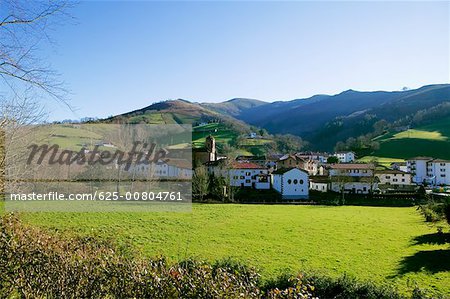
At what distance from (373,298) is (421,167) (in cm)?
8617

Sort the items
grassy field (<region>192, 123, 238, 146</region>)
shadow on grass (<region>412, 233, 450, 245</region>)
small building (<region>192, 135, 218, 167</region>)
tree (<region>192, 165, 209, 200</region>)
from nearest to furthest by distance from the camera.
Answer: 1. shadow on grass (<region>412, 233, 450, 245</region>)
2. tree (<region>192, 165, 209, 200</region>)
3. small building (<region>192, 135, 218, 167</region>)
4. grassy field (<region>192, 123, 238, 146</region>)

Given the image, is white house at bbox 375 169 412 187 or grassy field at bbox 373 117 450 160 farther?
grassy field at bbox 373 117 450 160

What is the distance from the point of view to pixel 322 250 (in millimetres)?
17875

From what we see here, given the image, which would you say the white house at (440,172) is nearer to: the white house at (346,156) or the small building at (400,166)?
the small building at (400,166)

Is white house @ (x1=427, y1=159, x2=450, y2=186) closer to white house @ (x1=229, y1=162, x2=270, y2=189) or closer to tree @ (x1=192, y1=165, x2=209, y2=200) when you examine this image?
white house @ (x1=229, y1=162, x2=270, y2=189)

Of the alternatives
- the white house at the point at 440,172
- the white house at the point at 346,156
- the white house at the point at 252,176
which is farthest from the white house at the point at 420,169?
the white house at the point at 252,176

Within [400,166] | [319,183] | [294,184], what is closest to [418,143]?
[400,166]

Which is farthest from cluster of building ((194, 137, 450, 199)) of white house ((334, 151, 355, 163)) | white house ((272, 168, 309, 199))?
white house ((334, 151, 355, 163))

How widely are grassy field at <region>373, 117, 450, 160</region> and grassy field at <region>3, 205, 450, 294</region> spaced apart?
82.0 metres

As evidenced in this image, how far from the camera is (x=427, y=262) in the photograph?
53.2 ft

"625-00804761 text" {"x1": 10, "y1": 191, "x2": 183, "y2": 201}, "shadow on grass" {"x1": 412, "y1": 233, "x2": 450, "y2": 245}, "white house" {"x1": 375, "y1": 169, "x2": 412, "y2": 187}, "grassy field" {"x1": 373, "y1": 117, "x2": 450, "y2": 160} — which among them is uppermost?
"grassy field" {"x1": 373, "y1": 117, "x2": 450, "y2": 160}

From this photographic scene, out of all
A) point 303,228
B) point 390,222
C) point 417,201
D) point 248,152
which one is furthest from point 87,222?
point 248,152

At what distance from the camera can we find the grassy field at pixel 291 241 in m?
14.6

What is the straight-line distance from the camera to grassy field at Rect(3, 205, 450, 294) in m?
14.6
